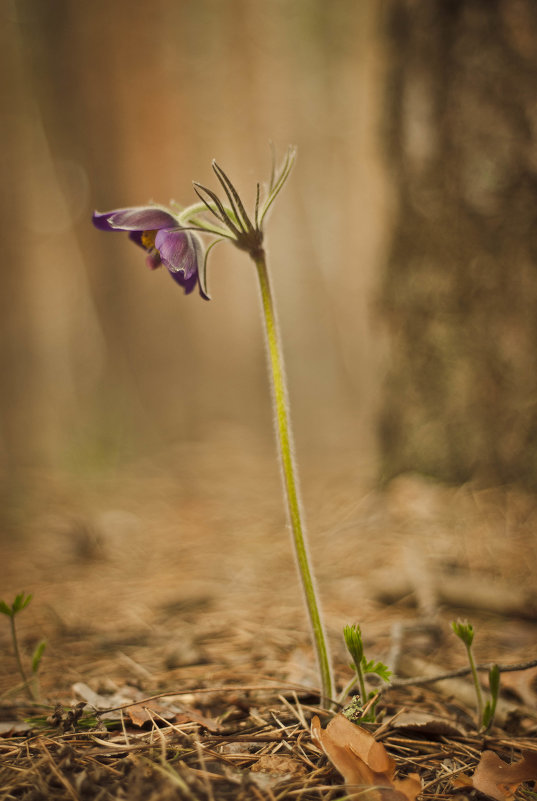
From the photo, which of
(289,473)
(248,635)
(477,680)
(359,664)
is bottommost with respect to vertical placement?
(248,635)

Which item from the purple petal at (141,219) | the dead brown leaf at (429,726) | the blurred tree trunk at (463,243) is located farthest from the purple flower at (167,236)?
the blurred tree trunk at (463,243)

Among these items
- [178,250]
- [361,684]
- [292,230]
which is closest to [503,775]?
[361,684]

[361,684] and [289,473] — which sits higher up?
[289,473]

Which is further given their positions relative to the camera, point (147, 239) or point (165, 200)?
point (165, 200)

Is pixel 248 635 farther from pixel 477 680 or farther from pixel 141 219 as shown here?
pixel 141 219

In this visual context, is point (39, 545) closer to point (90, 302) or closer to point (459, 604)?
point (459, 604)

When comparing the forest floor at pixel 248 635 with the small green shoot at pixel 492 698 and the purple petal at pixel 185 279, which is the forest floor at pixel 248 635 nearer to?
the small green shoot at pixel 492 698

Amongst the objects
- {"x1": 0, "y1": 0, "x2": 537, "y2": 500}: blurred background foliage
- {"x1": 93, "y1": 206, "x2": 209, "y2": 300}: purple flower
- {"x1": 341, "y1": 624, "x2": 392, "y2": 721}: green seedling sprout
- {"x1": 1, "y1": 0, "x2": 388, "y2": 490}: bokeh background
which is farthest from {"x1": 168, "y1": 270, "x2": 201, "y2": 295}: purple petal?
{"x1": 1, "y1": 0, "x2": 388, "y2": 490}: bokeh background

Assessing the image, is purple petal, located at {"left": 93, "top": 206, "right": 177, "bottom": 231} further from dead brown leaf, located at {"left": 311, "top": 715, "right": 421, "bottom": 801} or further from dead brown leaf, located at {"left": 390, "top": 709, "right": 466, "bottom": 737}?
Answer: dead brown leaf, located at {"left": 390, "top": 709, "right": 466, "bottom": 737}
